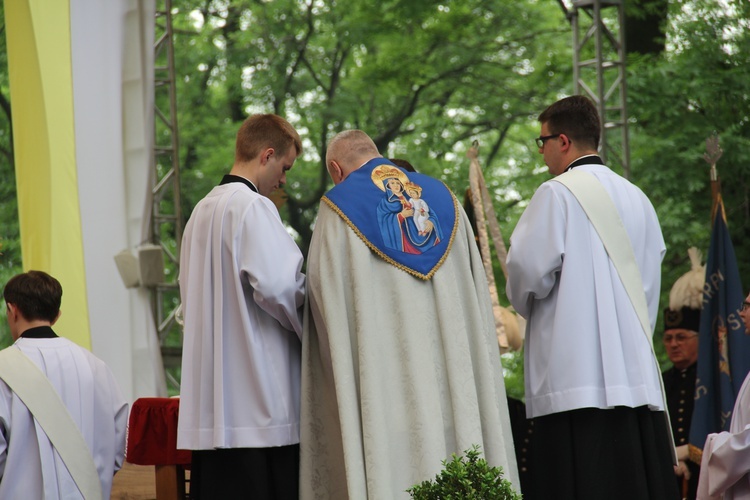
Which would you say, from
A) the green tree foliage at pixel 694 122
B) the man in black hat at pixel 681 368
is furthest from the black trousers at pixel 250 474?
the green tree foliage at pixel 694 122

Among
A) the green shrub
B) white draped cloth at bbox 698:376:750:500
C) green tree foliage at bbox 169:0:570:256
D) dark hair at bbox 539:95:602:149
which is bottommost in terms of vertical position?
white draped cloth at bbox 698:376:750:500

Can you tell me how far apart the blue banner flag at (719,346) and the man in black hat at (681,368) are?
0.86 feet

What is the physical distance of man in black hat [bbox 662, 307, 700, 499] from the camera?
21.4 feet

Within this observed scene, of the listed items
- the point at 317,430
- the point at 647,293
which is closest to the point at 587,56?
the point at 647,293

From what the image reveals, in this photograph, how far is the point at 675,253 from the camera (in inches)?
442

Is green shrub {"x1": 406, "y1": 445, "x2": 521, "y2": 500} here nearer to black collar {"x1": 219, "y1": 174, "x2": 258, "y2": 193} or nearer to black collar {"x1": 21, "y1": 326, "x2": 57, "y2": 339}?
black collar {"x1": 219, "y1": 174, "x2": 258, "y2": 193}

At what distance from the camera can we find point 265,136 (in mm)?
4375

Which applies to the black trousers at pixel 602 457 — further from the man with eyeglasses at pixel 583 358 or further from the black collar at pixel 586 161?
the black collar at pixel 586 161

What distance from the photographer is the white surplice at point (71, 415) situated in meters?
4.26

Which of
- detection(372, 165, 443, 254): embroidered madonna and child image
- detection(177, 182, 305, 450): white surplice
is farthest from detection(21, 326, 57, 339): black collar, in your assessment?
detection(372, 165, 443, 254): embroidered madonna and child image

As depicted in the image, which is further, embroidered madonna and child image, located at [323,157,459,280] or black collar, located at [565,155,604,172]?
black collar, located at [565,155,604,172]

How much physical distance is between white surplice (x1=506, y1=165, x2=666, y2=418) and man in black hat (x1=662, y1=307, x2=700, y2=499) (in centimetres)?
239

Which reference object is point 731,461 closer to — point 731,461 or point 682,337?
point 731,461

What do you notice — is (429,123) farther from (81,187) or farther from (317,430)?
(317,430)
